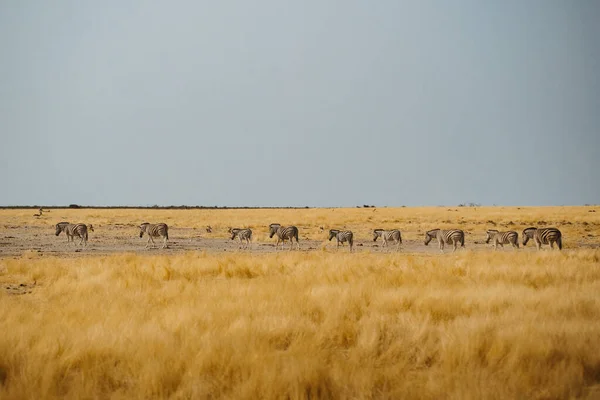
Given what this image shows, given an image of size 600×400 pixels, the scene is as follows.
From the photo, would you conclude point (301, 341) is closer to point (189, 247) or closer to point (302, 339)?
point (302, 339)

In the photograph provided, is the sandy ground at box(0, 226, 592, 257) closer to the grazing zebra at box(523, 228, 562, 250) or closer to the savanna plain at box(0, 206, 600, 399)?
the grazing zebra at box(523, 228, 562, 250)

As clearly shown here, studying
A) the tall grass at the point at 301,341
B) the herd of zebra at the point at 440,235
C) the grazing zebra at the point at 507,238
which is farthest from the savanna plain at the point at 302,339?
the grazing zebra at the point at 507,238

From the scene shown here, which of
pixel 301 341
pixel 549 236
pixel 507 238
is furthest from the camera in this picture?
pixel 507 238

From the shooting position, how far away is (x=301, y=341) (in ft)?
22.9

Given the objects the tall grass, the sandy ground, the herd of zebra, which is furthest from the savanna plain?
the herd of zebra

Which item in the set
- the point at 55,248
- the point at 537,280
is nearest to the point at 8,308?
the point at 537,280

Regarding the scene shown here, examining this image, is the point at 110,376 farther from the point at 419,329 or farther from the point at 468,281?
the point at 468,281

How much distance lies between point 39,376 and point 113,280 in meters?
7.97

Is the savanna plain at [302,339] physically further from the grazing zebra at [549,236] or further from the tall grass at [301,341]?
the grazing zebra at [549,236]

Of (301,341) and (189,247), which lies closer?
(301,341)

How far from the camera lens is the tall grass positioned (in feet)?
17.9

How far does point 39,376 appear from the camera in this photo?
5.63 m

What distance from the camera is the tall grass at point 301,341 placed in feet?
17.9

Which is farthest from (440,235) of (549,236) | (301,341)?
(301,341)
